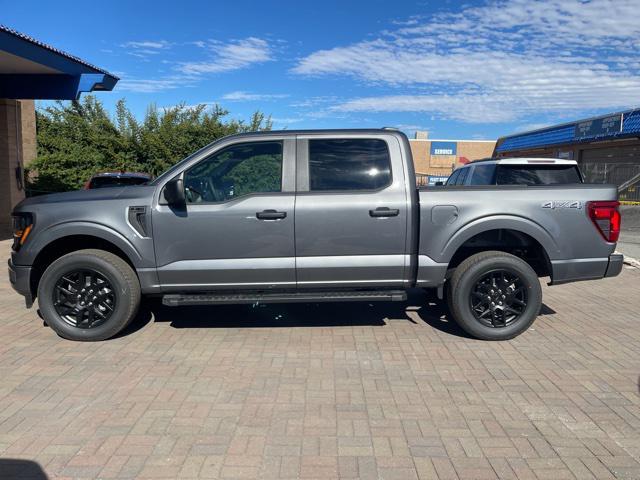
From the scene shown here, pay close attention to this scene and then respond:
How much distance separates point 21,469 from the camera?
2988 millimetres

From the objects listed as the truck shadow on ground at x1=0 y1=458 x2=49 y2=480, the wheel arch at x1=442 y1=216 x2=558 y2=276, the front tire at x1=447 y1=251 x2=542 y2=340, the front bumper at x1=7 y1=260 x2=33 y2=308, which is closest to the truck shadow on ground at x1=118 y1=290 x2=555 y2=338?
the front tire at x1=447 y1=251 x2=542 y2=340

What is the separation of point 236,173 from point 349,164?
3.73ft

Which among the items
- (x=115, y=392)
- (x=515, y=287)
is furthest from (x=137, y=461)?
(x=515, y=287)

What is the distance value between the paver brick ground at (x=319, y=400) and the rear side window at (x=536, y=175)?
2983 mm

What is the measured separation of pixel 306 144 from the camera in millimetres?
5195

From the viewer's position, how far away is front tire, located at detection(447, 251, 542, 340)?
513 cm

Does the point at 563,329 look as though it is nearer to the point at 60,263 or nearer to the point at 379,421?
the point at 379,421

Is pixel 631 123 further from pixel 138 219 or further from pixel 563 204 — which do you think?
pixel 138 219

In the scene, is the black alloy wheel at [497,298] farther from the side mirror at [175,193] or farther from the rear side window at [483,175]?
the rear side window at [483,175]

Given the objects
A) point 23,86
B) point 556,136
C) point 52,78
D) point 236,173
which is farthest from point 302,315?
point 556,136

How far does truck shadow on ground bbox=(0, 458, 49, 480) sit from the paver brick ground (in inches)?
0.7

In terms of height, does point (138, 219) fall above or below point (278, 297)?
above

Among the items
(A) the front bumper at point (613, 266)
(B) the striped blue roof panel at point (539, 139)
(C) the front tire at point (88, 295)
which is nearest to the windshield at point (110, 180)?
(C) the front tire at point (88, 295)

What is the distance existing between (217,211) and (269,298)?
974mm
